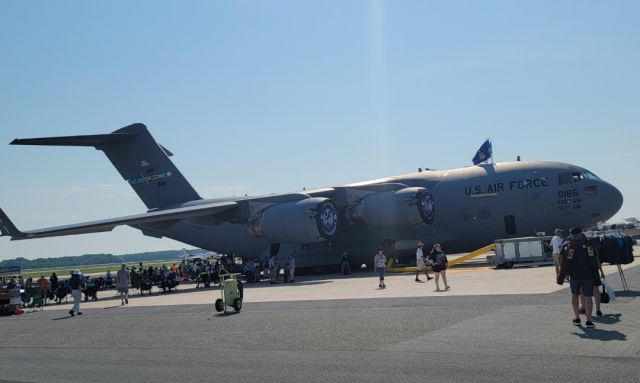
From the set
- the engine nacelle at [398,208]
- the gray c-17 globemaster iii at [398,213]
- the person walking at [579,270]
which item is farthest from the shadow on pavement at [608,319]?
the engine nacelle at [398,208]

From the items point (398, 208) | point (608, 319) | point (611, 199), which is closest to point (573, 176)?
point (611, 199)

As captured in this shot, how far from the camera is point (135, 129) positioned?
36.1 m

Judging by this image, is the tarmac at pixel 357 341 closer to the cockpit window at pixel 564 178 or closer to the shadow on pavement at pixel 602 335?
the shadow on pavement at pixel 602 335

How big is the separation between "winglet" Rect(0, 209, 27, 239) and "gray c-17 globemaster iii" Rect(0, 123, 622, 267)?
0.12 feet

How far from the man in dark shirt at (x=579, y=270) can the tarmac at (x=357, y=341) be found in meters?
0.46

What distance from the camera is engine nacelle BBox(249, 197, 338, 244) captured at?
29672 mm

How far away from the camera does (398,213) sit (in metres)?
30.2

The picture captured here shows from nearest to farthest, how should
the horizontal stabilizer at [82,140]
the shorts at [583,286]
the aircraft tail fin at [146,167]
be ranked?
the shorts at [583,286]
the horizontal stabilizer at [82,140]
the aircraft tail fin at [146,167]

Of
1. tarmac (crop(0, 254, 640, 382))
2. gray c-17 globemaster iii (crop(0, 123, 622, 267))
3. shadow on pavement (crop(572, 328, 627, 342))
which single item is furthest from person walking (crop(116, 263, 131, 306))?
shadow on pavement (crop(572, 328, 627, 342))

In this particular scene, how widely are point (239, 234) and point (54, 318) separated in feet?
51.1

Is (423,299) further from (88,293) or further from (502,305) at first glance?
(88,293)

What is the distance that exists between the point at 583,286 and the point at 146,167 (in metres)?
29.2

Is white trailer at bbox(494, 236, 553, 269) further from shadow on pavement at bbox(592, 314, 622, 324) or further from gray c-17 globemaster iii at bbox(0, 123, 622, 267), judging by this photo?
shadow on pavement at bbox(592, 314, 622, 324)

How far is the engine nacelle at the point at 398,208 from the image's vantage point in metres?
30.0
